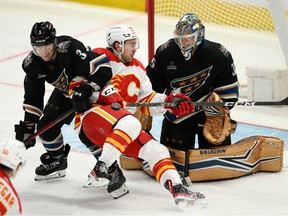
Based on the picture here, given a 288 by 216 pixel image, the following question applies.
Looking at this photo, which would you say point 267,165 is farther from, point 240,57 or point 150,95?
point 240,57

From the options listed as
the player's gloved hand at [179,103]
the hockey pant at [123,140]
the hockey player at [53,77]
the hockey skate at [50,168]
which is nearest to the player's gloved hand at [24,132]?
the hockey player at [53,77]

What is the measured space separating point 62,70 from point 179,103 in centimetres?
67

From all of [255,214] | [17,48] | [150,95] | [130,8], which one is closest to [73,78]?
[150,95]

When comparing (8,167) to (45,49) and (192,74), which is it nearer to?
(45,49)

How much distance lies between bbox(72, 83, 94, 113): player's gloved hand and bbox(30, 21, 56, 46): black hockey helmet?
30cm

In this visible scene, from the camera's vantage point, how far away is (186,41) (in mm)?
4629

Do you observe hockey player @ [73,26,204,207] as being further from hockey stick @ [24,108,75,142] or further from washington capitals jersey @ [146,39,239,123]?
washington capitals jersey @ [146,39,239,123]

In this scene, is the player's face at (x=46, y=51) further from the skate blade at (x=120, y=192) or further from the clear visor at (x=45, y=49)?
the skate blade at (x=120, y=192)

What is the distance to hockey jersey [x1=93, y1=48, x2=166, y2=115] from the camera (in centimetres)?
459

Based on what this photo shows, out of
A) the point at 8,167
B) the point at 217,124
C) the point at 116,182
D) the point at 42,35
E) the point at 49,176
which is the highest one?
the point at 42,35

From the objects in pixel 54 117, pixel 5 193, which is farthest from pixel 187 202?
pixel 5 193

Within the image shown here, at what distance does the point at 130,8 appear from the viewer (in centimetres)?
938

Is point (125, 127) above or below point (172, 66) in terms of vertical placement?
below

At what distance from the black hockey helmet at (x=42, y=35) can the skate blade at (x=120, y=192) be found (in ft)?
2.89
